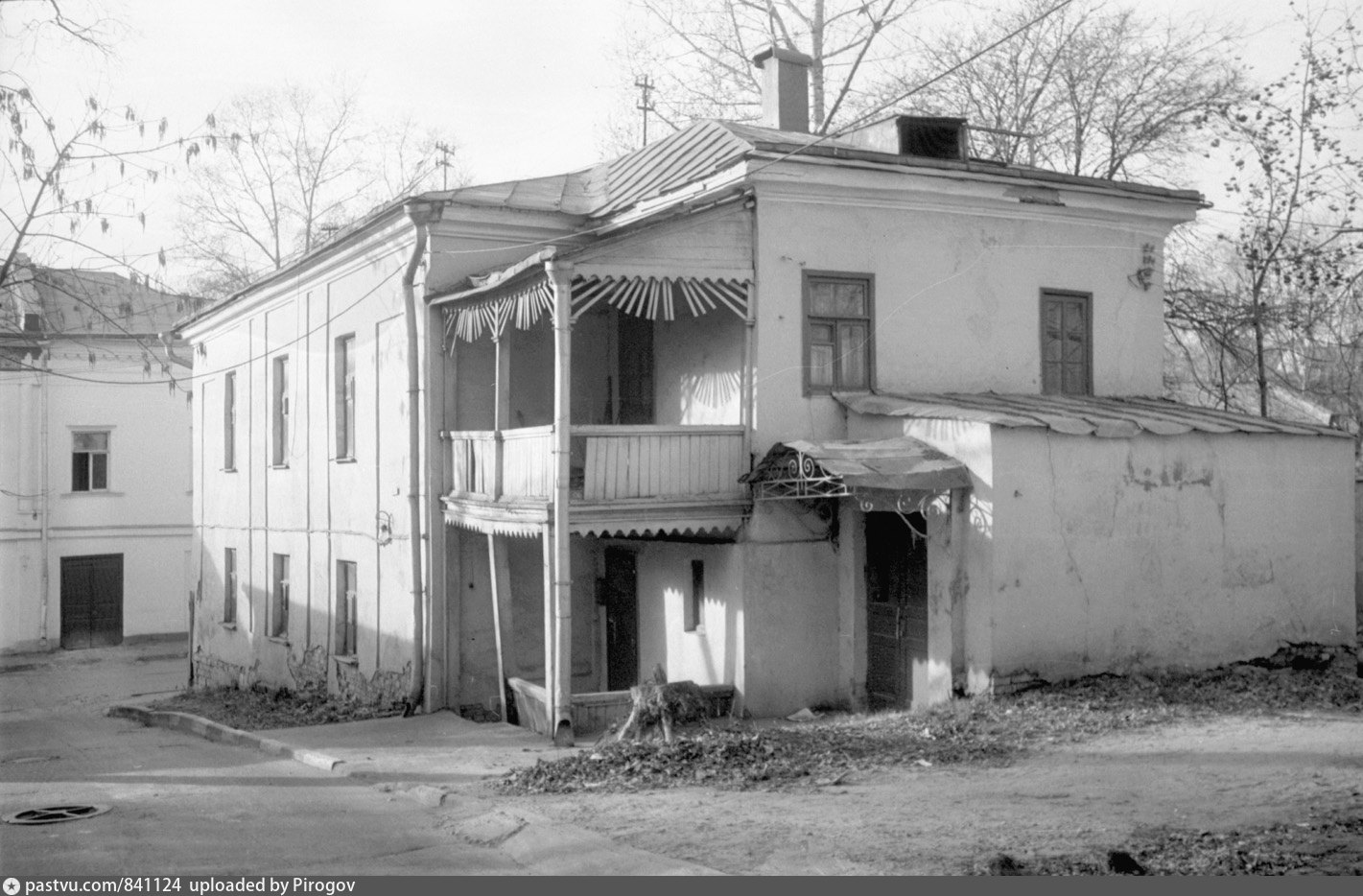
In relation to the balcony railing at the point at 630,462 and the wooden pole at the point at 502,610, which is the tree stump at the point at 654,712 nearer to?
the balcony railing at the point at 630,462

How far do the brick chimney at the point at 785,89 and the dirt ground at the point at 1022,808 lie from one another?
34.7ft

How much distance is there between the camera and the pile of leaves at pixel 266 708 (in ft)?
55.0

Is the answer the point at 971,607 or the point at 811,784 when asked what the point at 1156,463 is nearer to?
the point at 971,607

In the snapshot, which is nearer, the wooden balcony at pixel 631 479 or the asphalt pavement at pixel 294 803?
the asphalt pavement at pixel 294 803

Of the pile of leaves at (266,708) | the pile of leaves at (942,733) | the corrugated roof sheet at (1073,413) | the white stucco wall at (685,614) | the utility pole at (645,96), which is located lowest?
the pile of leaves at (266,708)

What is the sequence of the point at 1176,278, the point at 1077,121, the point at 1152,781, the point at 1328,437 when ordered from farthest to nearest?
the point at 1077,121
the point at 1176,278
the point at 1328,437
the point at 1152,781

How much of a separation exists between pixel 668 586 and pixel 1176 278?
11.7 meters

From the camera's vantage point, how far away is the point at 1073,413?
43.5ft

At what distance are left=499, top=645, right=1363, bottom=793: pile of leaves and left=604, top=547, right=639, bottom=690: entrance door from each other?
365 cm

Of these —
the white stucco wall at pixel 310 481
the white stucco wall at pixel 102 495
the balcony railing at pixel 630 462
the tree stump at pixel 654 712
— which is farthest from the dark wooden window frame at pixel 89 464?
the tree stump at pixel 654 712

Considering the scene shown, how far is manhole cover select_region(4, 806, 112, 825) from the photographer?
10055mm

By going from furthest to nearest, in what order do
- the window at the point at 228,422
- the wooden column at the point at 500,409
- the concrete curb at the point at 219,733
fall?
1. the window at the point at 228,422
2. the wooden column at the point at 500,409
3. the concrete curb at the point at 219,733

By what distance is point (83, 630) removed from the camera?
3158 centimetres

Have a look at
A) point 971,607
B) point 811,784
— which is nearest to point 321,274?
point 971,607
